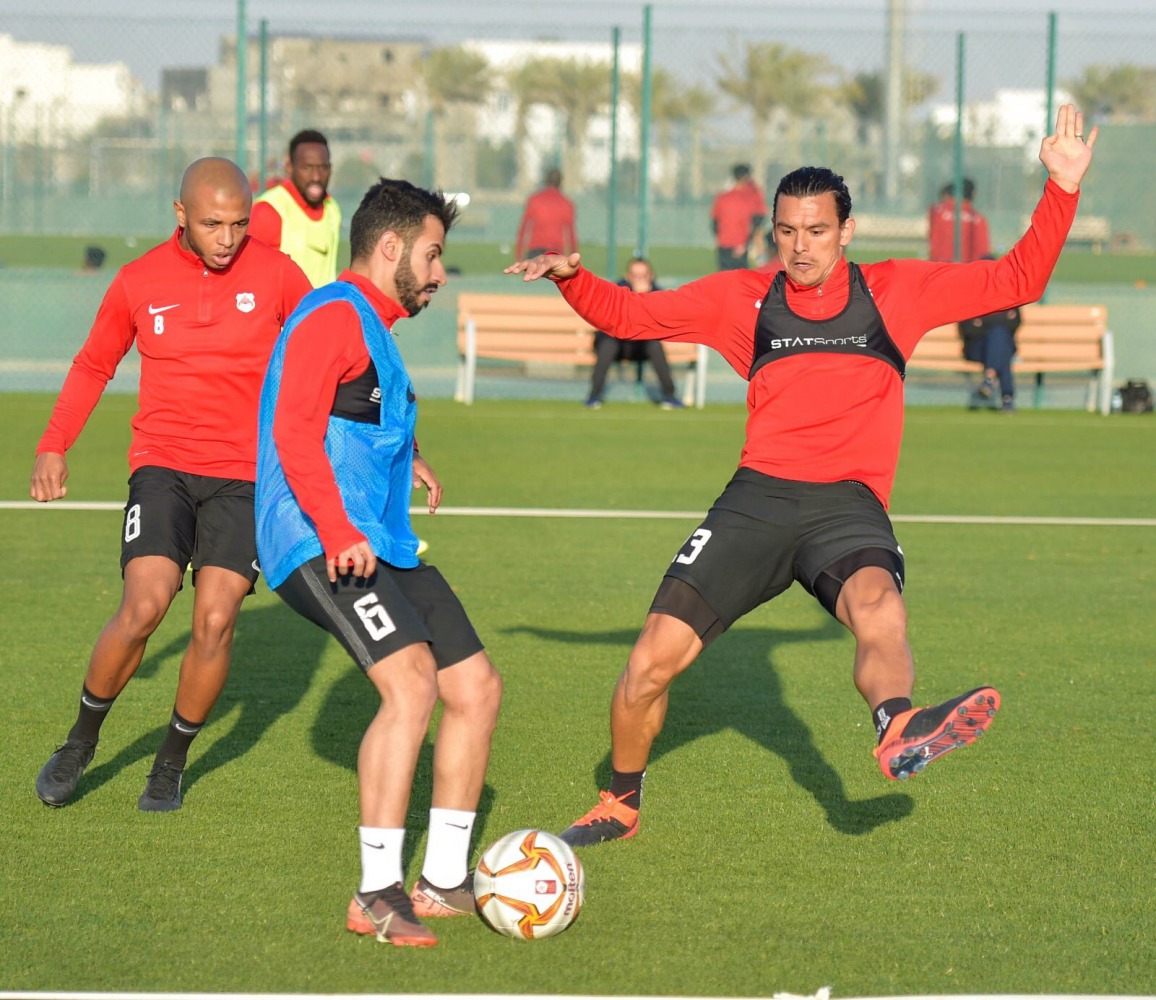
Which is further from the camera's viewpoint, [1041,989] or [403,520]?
[403,520]

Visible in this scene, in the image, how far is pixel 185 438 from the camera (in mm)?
5605

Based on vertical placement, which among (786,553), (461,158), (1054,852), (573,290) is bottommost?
(1054,852)

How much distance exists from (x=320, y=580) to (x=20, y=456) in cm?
1086

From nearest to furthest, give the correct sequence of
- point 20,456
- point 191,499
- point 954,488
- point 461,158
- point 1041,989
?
point 1041,989
point 191,499
point 954,488
point 20,456
point 461,158

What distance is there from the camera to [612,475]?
45.5ft

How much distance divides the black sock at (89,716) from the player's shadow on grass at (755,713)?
167cm

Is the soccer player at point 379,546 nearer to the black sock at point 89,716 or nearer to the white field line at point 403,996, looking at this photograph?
the white field line at point 403,996

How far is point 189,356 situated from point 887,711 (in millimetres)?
2533

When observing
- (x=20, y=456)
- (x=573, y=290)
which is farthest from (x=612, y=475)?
(x=573, y=290)

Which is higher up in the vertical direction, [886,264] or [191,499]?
[886,264]

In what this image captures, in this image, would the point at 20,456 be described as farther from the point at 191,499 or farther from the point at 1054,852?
the point at 1054,852

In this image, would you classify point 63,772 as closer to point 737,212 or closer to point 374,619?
point 374,619

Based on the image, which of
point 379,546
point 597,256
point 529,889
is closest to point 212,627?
point 379,546

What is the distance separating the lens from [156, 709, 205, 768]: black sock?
18.2ft
